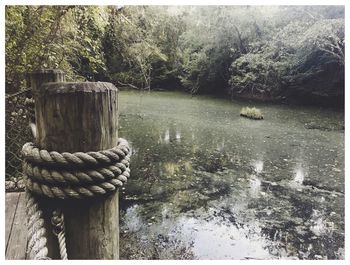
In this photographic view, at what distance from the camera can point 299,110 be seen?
13.9 metres

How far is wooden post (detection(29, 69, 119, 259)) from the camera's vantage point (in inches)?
31.6

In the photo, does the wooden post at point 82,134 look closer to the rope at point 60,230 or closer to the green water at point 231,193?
the rope at point 60,230

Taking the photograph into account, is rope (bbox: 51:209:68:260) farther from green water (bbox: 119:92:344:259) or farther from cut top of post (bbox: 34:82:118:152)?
green water (bbox: 119:92:344:259)

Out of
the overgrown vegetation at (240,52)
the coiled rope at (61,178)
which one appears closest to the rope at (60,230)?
the coiled rope at (61,178)

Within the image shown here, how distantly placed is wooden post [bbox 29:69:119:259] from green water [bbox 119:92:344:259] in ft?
9.04

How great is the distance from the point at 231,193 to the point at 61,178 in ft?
14.8

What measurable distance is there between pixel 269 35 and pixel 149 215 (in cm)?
1262

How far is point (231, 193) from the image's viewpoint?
516 cm

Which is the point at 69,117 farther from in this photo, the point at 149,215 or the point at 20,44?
the point at 149,215

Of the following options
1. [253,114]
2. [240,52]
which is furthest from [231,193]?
[240,52]

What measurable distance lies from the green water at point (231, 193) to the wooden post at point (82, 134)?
276 centimetres

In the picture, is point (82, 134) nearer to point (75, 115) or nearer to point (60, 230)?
point (75, 115)

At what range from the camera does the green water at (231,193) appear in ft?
12.7

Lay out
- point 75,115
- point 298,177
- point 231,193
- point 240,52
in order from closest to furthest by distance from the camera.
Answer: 1. point 75,115
2. point 231,193
3. point 298,177
4. point 240,52
